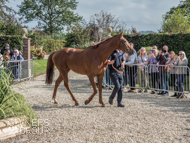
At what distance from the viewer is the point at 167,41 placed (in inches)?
622

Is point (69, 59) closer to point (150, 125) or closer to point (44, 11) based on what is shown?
point (150, 125)

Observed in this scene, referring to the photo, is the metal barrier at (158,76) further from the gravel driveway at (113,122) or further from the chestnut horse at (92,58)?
the chestnut horse at (92,58)

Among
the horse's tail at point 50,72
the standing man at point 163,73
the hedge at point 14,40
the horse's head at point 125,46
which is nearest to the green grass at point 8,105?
the horse's tail at point 50,72

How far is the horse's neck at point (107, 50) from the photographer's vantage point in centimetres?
628

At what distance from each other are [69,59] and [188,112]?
3.96m

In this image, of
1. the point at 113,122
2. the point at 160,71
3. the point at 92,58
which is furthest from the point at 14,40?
the point at 113,122

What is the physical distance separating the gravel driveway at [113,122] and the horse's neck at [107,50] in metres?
1.56

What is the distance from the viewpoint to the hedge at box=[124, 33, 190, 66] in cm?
1524

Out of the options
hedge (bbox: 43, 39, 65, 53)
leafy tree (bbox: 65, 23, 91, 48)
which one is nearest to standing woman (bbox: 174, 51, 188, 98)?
leafy tree (bbox: 65, 23, 91, 48)

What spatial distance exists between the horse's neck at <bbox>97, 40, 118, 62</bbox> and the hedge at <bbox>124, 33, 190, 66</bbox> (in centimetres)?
1077

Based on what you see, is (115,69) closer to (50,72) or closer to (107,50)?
(107,50)

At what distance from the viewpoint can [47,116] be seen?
551cm

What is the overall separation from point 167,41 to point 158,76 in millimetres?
7752

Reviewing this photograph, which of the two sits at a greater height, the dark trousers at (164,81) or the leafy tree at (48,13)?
the leafy tree at (48,13)
